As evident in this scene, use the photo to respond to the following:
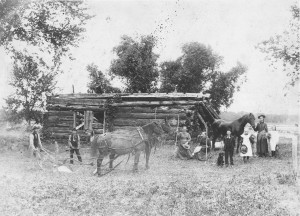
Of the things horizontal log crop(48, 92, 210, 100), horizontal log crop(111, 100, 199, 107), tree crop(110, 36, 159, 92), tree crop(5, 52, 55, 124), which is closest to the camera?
horizontal log crop(111, 100, 199, 107)

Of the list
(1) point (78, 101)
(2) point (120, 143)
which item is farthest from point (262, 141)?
(1) point (78, 101)

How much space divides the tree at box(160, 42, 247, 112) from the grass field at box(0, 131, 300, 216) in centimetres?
2436

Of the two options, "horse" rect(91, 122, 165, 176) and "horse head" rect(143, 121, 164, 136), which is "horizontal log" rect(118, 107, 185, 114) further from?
"horse" rect(91, 122, 165, 176)

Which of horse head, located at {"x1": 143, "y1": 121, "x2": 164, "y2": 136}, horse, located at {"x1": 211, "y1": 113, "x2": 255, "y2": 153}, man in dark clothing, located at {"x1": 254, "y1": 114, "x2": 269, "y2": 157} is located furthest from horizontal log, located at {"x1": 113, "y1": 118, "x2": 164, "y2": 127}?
horse head, located at {"x1": 143, "y1": 121, "x2": 164, "y2": 136}

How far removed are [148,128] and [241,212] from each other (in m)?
5.70

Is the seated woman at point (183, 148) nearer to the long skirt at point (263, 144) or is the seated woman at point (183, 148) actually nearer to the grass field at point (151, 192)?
the grass field at point (151, 192)

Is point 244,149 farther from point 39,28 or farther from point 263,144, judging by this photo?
point 39,28

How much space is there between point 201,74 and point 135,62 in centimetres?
715

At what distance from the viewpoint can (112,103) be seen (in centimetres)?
2223

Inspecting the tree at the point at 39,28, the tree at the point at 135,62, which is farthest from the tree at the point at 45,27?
the tree at the point at 135,62

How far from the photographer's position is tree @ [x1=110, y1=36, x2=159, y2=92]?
34.9 m

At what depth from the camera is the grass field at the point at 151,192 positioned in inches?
322

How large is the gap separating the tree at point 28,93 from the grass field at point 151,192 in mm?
16331

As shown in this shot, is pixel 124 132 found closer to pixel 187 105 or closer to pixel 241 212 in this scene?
pixel 241 212
